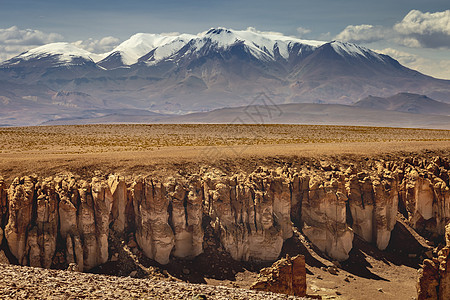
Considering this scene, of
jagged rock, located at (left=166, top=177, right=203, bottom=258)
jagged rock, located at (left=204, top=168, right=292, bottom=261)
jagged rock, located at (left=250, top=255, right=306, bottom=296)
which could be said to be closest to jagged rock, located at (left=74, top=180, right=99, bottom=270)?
jagged rock, located at (left=166, top=177, right=203, bottom=258)

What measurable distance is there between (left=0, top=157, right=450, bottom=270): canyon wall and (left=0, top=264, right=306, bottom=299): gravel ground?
6871 millimetres

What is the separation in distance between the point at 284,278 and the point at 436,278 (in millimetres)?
7596

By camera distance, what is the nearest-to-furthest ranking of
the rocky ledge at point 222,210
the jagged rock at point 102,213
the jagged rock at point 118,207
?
1. the rocky ledge at point 222,210
2. the jagged rock at point 102,213
3. the jagged rock at point 118,207

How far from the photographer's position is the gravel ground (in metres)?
17.0

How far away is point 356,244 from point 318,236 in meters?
3.24

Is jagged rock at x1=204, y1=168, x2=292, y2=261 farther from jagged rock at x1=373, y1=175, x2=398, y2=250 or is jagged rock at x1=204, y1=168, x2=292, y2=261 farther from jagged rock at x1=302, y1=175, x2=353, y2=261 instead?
jagged rock at x1=373, y1=175, x2=398, y2=250

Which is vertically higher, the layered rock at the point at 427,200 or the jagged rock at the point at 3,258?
the layered rock at the point at 427,200

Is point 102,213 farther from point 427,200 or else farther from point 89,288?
point 427,200

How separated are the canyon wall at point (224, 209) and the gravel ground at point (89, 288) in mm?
6871

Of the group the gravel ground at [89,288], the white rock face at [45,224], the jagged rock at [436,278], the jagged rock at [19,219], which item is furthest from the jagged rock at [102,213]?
the jagged rock at [436,278]

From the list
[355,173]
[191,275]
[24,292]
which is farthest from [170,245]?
[355,173]

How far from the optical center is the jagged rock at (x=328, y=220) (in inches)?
1260

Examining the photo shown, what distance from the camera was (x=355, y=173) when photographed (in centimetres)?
3553

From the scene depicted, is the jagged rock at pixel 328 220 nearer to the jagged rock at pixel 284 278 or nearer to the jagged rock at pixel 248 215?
the jagged rock at pixel 248 215
